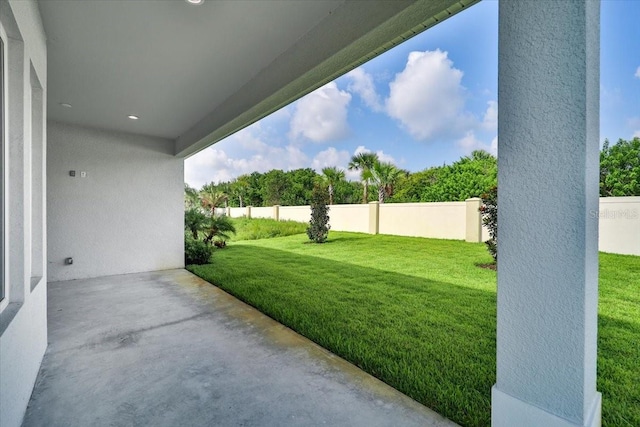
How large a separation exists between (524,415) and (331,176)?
71.2ft

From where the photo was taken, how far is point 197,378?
251 cm

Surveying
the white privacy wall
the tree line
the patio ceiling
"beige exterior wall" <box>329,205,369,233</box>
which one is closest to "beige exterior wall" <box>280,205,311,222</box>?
"beige exterior wall" <box>329,205,369,233</box>

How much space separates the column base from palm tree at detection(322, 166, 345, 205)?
2109 cm

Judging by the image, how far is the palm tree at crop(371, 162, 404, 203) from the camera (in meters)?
20.1

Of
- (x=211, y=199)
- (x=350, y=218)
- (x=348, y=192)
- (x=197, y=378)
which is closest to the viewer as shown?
(x=197, y=378)

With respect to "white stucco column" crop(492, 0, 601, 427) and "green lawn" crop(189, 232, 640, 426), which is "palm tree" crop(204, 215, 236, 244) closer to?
"green lawn" crop(189, 232, 640, 426)

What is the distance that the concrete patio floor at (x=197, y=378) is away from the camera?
2.04 m

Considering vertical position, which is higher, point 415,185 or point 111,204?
point 415,185

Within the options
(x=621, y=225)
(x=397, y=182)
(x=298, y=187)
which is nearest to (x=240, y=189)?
(x=298, y=187)

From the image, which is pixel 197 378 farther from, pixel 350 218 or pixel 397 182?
pixel 397 182

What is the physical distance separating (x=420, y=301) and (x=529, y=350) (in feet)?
10.3

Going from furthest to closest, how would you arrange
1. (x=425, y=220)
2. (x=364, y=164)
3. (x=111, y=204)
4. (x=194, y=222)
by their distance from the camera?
(x=364, y=164) < (x=425, y=220) < (x=194, y=222) < (x=111, y=204)

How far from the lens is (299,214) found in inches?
731

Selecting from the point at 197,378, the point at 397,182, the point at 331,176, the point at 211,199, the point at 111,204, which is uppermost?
the point at 331,176
